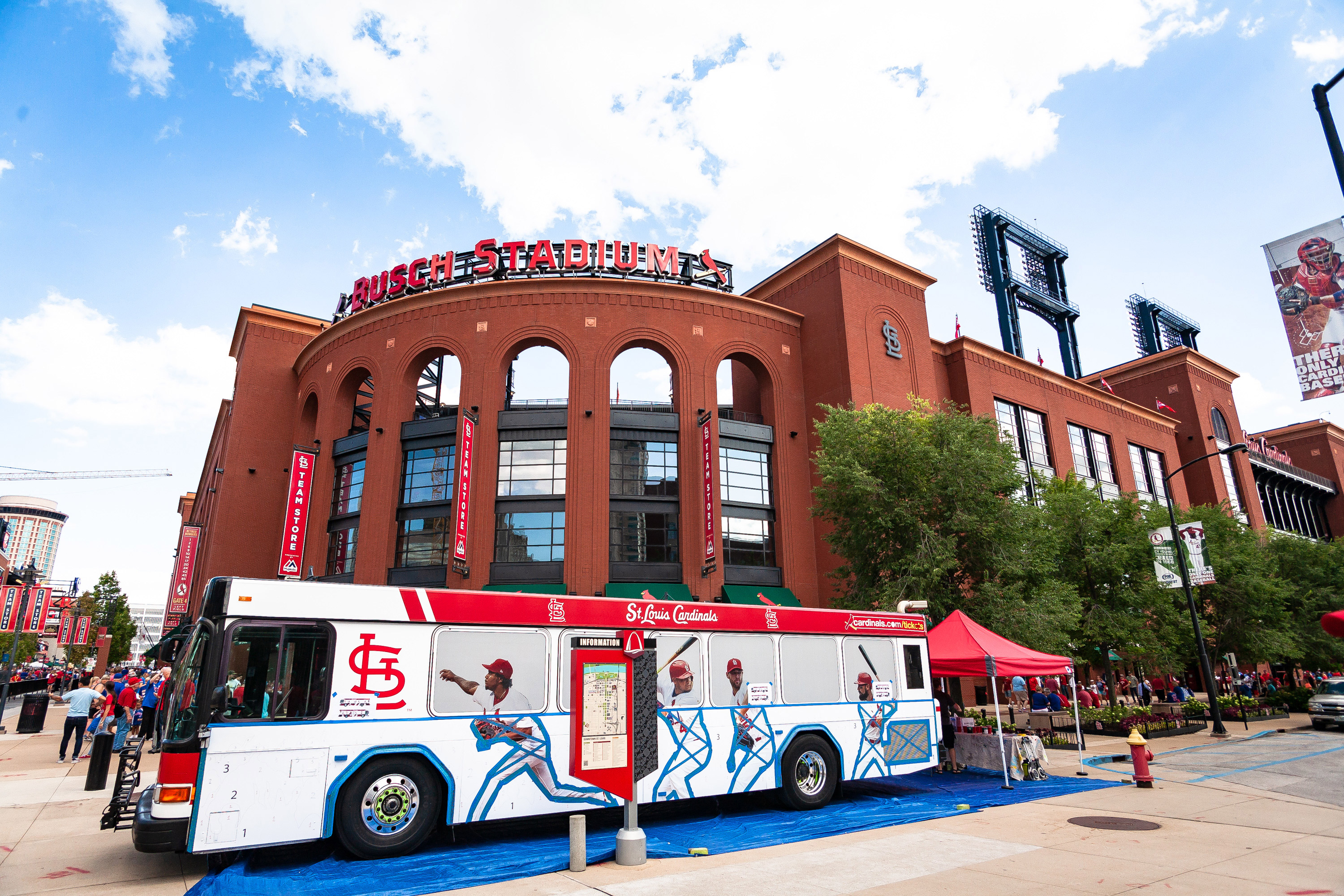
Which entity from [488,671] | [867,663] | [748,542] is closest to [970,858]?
[867,663]

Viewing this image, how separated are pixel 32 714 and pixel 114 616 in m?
79.1

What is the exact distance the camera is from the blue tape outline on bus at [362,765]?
8.68 meters

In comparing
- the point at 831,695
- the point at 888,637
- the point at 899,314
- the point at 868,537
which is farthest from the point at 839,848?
the point at 899,314

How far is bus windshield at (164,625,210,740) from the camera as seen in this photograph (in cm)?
834

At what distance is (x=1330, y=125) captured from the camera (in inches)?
377

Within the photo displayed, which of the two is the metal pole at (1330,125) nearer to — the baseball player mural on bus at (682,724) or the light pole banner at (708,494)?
the baseball player mural on bus at (682,724)

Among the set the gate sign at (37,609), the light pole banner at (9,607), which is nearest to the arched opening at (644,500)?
the gate sign at (37,609)

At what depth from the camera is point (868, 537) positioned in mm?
22922

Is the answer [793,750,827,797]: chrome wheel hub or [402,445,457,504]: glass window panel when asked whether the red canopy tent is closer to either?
[793,750,827,797]: chrome wheel hub

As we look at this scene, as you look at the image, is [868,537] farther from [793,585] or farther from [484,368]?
[484,368]

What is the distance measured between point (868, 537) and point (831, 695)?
10738mm

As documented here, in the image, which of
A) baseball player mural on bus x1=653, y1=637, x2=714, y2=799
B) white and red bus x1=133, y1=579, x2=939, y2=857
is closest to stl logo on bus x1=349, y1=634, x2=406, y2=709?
white and red bus x1=133, y1=579, x2=939, y2=857

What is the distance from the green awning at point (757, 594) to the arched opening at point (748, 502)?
6.7 inches

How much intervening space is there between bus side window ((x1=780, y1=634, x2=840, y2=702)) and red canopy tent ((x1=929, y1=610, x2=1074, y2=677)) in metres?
3.09
